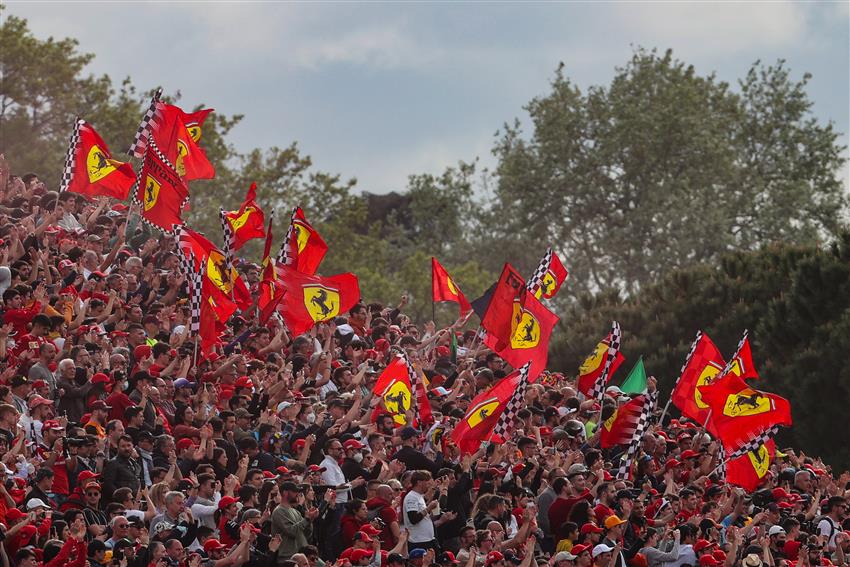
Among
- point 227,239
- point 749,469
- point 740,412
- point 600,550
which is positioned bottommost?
point 600,550

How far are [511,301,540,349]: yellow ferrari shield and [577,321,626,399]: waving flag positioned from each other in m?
1.12

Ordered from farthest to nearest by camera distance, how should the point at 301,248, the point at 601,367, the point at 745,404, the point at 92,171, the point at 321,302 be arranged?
A: 1. the point at 92,171
2. the point at 301,248
3. the point at 601,367
4. the point at 745,404
5. the point at 321,302

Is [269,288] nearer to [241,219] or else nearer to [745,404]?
[241,219]

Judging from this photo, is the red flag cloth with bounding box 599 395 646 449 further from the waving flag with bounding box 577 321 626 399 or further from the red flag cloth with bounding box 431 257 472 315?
the red flag cloth with bounding box 431 257 472 315

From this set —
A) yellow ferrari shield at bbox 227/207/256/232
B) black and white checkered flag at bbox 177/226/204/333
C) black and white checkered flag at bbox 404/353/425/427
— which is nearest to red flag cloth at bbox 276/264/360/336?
black and white checkered flag at bbox 177/226/204/333

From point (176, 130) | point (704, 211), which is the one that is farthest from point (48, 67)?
point (176, 130)

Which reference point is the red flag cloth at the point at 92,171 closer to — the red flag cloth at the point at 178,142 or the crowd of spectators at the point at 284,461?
the red flag cloth at the point at 178,142

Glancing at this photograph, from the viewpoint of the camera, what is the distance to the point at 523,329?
25.0 m

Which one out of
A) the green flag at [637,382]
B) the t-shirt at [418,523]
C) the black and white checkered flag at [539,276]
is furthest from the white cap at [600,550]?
the black and white checkered flag at [539,276]

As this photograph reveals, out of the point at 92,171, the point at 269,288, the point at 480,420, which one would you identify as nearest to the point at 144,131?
the point at 92,171

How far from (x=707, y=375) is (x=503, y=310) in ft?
10.6

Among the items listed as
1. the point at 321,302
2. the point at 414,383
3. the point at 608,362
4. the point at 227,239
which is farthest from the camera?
the point at 608,362

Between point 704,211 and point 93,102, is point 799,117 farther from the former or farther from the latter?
point 93,102

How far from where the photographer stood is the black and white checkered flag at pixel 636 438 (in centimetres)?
2236
